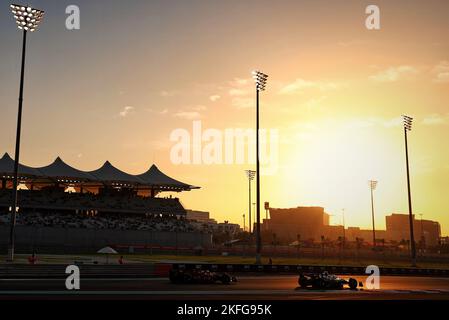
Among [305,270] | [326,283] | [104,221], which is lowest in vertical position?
[305,270]

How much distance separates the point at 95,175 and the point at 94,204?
15.6 feet

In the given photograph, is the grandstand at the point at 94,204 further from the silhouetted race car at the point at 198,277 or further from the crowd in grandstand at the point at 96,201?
the silhouetted race car at the point at 198,277

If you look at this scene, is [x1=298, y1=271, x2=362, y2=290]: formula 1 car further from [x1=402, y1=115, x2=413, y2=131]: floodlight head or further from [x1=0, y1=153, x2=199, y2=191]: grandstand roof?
[x1=0, y1=153, x2=199, y2=191]: grandstand roof

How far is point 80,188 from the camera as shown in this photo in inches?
3546

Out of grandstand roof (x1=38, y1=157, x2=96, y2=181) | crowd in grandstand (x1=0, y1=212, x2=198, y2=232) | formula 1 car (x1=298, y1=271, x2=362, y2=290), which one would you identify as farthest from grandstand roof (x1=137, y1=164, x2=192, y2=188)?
formula 1 car (x1=298, y1=271, x2=362, y2=290)

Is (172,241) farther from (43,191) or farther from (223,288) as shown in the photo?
(223,288)

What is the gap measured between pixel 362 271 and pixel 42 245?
41632 millimetres

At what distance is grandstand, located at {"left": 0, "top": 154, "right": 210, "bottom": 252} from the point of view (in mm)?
75562

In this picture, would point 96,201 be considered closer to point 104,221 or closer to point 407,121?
point 104,221

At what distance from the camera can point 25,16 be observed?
128ft

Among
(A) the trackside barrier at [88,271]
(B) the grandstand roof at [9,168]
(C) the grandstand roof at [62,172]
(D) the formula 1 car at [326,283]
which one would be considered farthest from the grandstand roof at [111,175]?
(D) the formula 1 car at [326,283]

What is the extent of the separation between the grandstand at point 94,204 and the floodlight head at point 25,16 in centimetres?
3888

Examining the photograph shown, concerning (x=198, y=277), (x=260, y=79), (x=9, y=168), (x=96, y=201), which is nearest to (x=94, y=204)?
(x=96, y=201)
